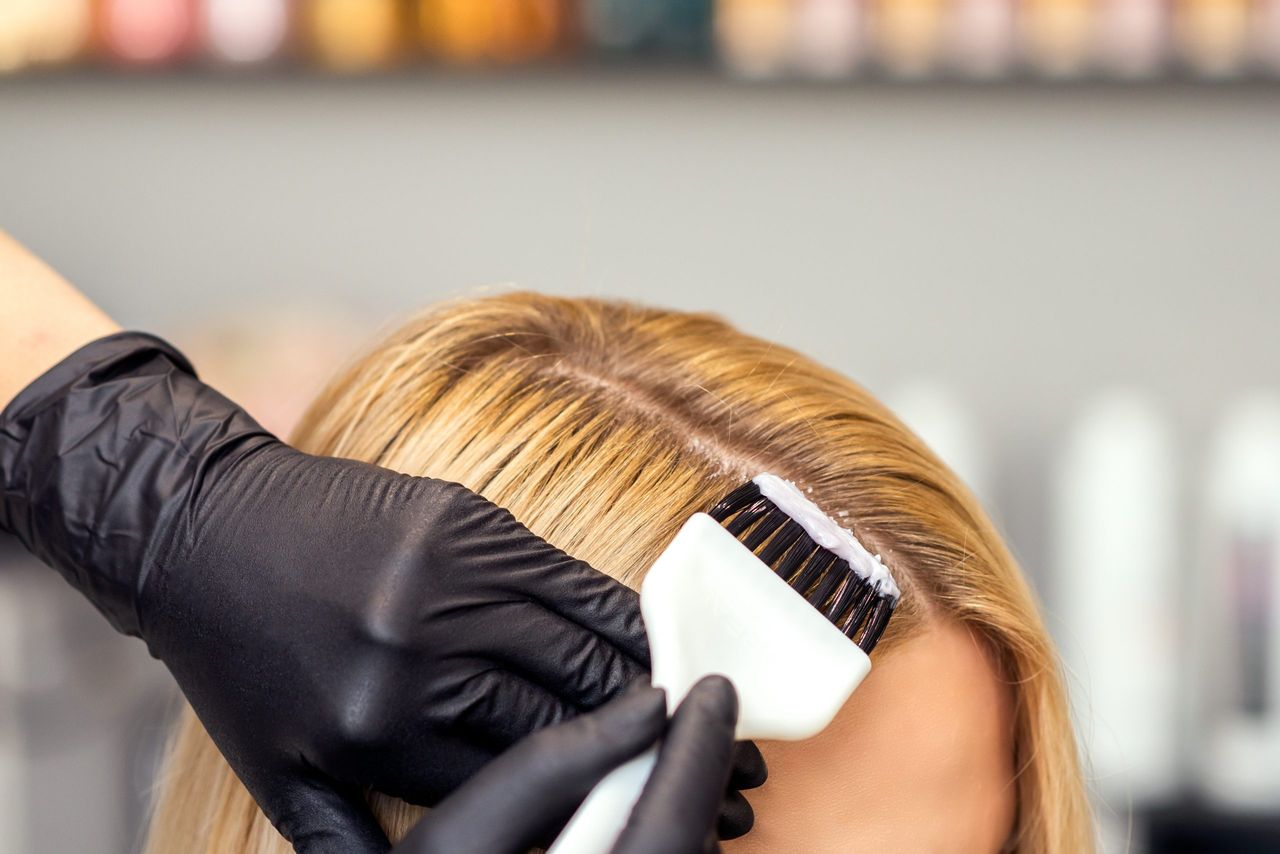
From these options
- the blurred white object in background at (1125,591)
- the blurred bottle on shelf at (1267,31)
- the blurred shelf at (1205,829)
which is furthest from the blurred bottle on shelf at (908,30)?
the blurred shelf at (1205,829)

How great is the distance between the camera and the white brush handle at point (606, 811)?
1.51 ft

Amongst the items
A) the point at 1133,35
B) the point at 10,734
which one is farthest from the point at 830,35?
the point at 10,734

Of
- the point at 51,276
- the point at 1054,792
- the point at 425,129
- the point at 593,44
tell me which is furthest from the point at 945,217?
the point at 51,276

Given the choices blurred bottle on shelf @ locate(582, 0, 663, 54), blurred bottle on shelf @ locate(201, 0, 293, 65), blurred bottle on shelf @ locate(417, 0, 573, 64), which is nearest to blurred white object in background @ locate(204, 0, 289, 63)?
blurred bottle on shelf @ locate(201, 0, 293, 65)

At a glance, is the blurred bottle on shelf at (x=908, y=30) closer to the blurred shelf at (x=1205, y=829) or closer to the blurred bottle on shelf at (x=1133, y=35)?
the blurred bottle on shelf at (x=1133, y=35)

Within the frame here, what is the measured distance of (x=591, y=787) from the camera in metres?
0.47

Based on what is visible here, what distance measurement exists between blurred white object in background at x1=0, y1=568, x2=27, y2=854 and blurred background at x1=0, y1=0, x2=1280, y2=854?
0.49 m

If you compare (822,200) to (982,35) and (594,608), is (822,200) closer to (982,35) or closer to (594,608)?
(982,35)

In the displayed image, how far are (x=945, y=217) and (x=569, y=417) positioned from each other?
1502mm

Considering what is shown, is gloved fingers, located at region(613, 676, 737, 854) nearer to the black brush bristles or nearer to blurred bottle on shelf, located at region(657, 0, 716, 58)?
the black brush bristles

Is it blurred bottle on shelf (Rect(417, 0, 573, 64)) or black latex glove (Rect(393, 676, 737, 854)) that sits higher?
blurred bottle on shelf (Rect(417, 0, 573, 64))

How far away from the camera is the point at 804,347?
2.07 meters

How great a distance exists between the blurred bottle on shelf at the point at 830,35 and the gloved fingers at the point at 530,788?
5.38ft

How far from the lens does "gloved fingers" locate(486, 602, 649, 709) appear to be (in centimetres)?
54
